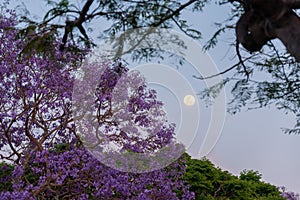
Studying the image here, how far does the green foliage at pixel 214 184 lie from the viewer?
11273 mm

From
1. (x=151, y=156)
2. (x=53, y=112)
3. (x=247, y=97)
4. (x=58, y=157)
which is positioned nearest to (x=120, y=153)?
(x=151, y=156)

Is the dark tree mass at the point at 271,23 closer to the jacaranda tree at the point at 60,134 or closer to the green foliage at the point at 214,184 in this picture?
the jacaranda tree at the point at 60,134

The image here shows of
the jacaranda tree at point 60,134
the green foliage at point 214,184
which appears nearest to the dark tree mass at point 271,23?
the jacaranda tree at point 60,134

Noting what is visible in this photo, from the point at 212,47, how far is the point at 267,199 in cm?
873

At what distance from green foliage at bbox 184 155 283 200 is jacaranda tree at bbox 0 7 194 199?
373cm

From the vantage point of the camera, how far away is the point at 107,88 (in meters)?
7.12

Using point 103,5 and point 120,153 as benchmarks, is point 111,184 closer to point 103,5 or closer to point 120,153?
point 120,153

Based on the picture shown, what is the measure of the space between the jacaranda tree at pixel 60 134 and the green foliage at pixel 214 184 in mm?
3731

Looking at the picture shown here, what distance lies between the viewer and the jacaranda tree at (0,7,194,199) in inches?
269

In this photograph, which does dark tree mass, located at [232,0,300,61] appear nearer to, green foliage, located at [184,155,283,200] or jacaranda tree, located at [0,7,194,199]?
jacaranda tree, located at [0,7,194,199]

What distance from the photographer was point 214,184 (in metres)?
12.1

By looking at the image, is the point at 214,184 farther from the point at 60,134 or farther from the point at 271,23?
the point at 271,23

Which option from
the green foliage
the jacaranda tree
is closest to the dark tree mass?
the jacaranda tree

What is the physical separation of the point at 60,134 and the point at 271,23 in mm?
5111
